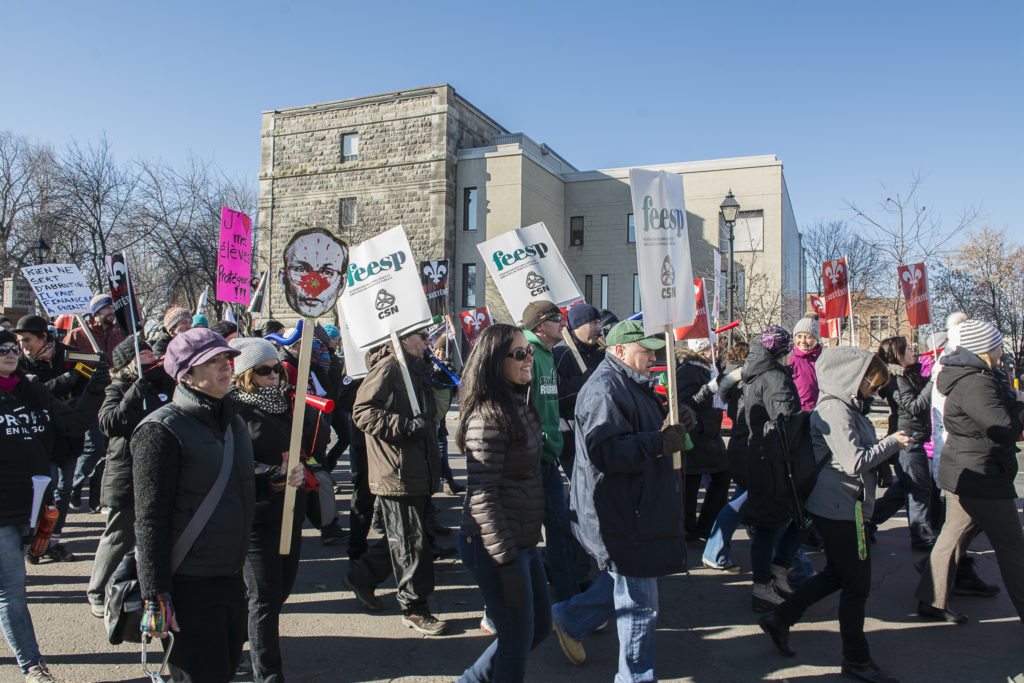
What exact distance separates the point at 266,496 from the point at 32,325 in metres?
4.39

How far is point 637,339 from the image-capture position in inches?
157

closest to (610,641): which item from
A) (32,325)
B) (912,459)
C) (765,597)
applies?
(765,597)

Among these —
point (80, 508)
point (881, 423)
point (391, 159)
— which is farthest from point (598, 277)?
point (80, 508)

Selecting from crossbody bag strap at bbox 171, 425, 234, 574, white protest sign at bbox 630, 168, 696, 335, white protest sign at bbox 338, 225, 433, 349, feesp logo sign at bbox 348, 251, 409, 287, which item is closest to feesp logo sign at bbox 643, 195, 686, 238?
white protest sign at bbox 630, 168, 696, 335

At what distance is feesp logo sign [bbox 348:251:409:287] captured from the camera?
526 centimetres

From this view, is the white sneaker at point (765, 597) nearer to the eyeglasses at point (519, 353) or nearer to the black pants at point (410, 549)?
the black pants at point (410, 549)

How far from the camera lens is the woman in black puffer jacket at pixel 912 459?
677 centimetres

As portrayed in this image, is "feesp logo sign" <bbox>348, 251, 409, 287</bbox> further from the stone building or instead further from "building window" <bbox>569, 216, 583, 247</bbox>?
"building window" <bbox>569, 216, 583, 247</bbox>

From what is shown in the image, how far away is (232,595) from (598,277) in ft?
122

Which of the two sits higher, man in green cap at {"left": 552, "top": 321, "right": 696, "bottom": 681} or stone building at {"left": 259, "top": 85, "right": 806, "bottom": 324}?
stone building at {"left": 259, "top": 85, "right": 806, "bottom": 324}

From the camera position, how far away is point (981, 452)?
4.74 metres

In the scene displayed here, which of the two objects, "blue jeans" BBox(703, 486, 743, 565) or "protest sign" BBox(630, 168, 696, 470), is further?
"blue jeans" BBox(703, 486, 743, 565)

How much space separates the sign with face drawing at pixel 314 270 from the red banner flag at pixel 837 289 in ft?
28.4

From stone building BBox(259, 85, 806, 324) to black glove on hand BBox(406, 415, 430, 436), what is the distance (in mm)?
29284
